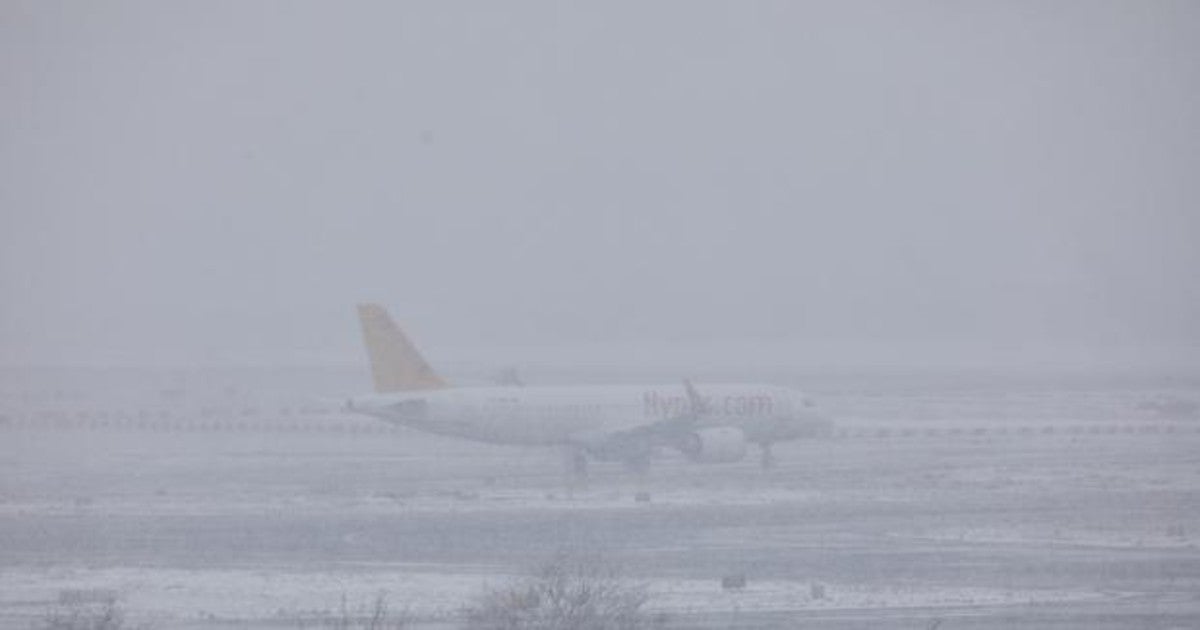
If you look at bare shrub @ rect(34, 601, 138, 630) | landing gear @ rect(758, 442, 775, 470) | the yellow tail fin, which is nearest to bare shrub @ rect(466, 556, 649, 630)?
bare shrub @ rect(34, 601, 138, 630)

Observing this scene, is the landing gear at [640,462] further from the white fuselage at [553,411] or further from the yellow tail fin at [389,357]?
the yellow tail fin at [389,357]

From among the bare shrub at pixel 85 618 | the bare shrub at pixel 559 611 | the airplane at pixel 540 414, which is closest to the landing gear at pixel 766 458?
the airplane at pixel 540 414

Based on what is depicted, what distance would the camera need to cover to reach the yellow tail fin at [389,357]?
55.3 m

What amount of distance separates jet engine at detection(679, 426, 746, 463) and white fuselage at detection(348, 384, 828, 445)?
663mm

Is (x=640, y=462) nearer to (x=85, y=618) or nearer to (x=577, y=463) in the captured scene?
(x=577, y=463)

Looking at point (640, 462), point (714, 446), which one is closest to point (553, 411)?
point (640, 462)

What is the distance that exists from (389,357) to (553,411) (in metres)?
4.66

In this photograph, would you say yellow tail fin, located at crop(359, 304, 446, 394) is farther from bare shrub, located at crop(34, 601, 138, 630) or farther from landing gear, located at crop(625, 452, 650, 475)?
bare shrub, located at crop(34, 601, 138, 630)

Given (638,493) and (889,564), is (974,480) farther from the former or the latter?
(889,564)

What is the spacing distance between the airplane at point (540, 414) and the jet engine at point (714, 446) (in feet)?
0.09

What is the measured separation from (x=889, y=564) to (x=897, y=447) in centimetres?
3665

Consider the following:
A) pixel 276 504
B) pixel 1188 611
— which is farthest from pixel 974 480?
pixel 1188 611

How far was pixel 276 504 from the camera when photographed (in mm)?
43688

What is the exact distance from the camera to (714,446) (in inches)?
2141
